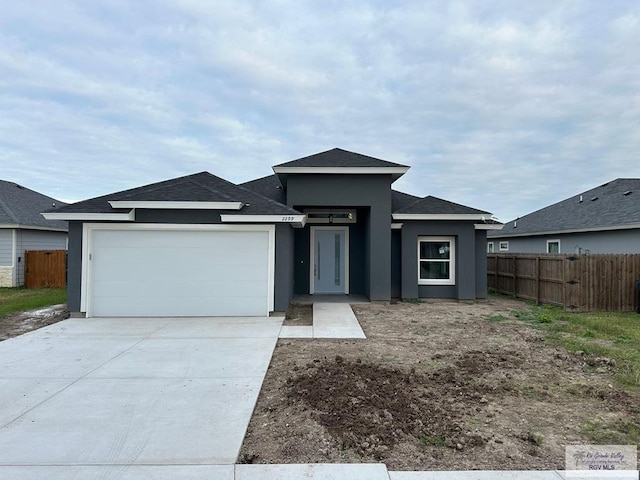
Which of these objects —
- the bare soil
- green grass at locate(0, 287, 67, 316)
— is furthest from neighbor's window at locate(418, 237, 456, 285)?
green grass at locate(0, 287, 67, 316)

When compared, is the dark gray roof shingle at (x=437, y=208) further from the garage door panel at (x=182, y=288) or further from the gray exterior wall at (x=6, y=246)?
the gray exterior wall at (x=6, y=246)

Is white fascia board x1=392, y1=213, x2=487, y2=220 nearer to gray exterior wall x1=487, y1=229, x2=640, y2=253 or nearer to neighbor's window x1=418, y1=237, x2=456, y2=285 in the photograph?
neighbor's window x1=418, y1=237, x2=456, y2=285

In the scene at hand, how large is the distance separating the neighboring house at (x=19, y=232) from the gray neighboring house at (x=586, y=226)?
23844mm

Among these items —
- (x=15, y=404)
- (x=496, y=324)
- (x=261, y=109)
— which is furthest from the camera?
(x=261, y=109)

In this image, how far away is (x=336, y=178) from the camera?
38.2 ft

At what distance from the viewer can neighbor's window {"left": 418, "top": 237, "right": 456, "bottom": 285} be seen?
12.8 m

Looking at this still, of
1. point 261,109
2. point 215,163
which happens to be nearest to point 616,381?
point 261,109

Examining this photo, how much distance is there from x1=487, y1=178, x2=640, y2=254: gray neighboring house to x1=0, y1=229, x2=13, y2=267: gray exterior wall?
2424 cm

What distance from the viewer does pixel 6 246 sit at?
51.1 feet

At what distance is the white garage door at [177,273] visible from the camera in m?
9.12

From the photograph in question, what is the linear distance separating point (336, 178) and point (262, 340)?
6.32m

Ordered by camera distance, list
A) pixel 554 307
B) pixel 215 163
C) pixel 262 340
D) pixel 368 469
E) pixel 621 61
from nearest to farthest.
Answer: pixel 368 469 → pixel 262 340 → pixel 554 307 → pixel 621 61 → pixel 215 163

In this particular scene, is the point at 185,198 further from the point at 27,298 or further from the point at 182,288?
the point at 27,298

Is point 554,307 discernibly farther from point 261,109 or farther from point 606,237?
point 261,109
